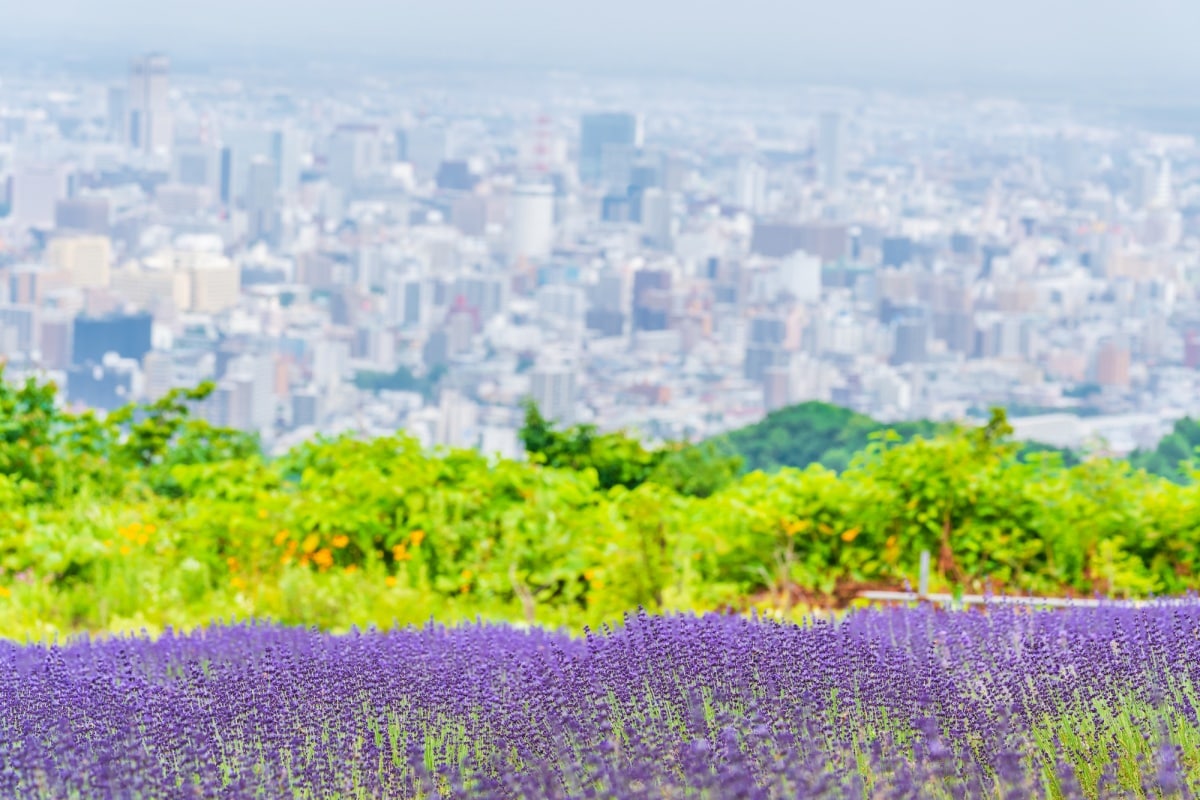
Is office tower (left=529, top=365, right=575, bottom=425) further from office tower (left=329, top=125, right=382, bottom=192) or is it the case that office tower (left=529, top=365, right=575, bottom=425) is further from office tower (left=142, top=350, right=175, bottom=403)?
office tower (left=329, top=125, right=382, bottom=192)

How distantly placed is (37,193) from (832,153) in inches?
354

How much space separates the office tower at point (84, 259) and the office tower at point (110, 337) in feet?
4.74

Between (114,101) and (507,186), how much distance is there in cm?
471

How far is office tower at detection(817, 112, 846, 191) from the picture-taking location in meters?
17.5

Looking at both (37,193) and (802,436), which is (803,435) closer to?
(802,436)

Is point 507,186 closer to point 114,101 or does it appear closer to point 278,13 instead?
point 278,13

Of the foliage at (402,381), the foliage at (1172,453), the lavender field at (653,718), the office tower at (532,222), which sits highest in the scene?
the lavender field at (653,718)

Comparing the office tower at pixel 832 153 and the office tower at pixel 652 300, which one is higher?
the office tower at pixel 832 153

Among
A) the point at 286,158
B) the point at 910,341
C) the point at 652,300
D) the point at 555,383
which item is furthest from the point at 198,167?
the point at 910,341

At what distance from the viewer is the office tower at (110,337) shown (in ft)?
49.9

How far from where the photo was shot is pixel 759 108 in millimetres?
17766

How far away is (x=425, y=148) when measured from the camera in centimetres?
1855

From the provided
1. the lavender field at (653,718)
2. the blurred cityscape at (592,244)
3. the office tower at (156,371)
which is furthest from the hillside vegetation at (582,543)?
the blurred cityscape at (592,244)

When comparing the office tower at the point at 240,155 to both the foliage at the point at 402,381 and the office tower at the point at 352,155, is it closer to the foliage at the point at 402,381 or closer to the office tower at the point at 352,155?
the office tower at the point at 352,155
